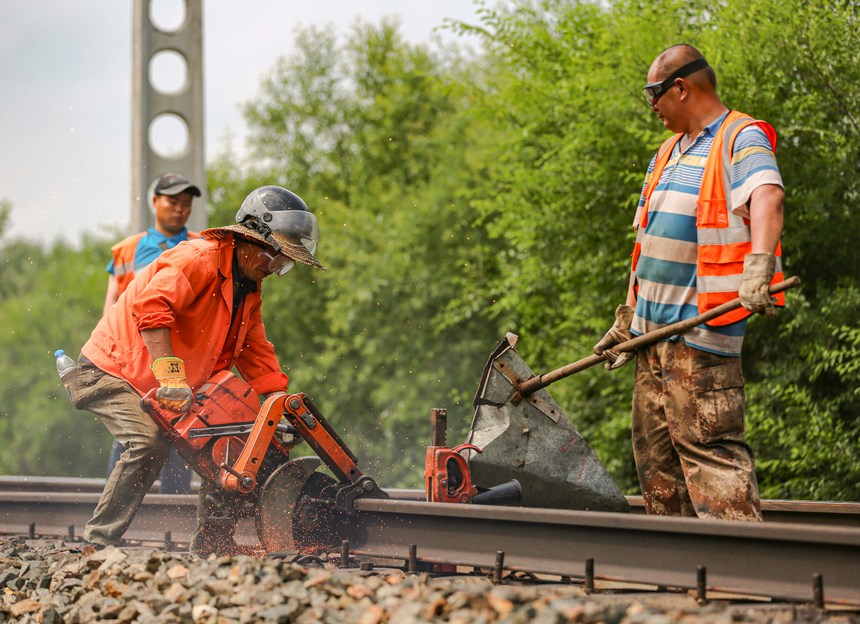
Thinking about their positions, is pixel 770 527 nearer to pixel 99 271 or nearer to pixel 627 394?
pixel 627 394

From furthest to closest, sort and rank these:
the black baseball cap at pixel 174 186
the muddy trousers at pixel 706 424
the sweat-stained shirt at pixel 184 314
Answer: the black baseball cap at pixel 174 186 → the sweat-stained shirt at pixel 184 314 → the muddy trousers at pixel 706 424

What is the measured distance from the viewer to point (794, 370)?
10578mm

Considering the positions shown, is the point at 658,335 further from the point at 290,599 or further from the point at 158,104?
the point at 158,104

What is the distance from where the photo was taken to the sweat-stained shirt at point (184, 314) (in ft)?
18.2

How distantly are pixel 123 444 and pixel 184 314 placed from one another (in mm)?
810

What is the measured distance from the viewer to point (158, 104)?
37.2 feet

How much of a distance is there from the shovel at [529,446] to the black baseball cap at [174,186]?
3.28 metres

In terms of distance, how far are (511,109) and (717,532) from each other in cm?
1174

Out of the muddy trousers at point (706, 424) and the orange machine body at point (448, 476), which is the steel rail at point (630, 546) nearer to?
the orange machine body at point (448, 476)

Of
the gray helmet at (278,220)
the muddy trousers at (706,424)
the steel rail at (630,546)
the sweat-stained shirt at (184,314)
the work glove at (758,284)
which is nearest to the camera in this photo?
the steel rail at (630,546)

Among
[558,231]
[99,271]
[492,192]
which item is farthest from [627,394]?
[99,271]

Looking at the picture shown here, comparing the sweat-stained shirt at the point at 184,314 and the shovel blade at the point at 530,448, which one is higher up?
the sweat-stained shirt at the point at 184,314

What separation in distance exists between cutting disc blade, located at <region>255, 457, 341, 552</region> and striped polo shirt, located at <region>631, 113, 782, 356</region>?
1.88 meters

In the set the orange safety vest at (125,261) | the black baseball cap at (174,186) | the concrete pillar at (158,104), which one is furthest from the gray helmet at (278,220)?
the concrete pillar at (158,104)
